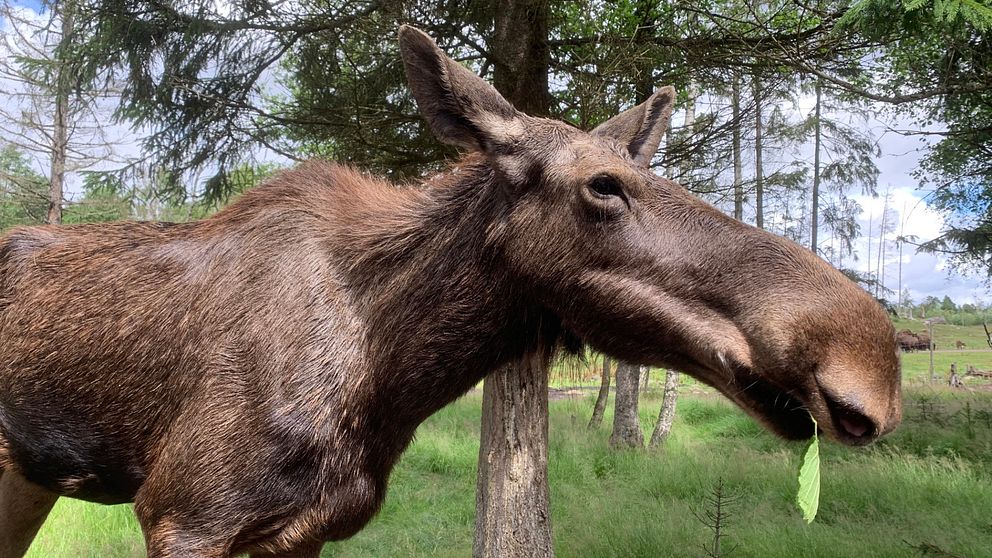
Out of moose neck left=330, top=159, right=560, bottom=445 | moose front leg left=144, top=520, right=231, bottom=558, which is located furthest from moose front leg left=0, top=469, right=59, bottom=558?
moose neck left=330, top=159, right=560, bottom=445

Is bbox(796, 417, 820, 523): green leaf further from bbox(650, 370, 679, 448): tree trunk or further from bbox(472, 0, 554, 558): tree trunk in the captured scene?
bbox(650, 370, 679, 448): tree trunk

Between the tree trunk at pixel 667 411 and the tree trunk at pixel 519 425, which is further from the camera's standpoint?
the tree trunk at pixel 667 411

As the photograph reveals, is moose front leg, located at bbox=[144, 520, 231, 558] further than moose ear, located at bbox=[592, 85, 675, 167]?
No

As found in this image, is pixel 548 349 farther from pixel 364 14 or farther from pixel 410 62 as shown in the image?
pixel 364 14

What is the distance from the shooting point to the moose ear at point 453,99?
199 cm

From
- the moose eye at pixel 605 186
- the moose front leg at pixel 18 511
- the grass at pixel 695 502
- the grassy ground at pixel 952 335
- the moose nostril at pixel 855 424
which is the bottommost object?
the grass at pixel 695 502

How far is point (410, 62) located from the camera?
2016 millimetres

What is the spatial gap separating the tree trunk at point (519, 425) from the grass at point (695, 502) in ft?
3.71

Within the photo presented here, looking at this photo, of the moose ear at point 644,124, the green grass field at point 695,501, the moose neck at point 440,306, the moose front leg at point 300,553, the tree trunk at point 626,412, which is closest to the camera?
the moose neck at point 440,306

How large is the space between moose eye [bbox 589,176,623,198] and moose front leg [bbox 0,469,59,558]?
2775 millimetres

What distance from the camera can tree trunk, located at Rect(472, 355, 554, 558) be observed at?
5.04m

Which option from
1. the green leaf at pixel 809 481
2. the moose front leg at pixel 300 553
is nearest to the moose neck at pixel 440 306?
the moose front leg at pixel 300 553

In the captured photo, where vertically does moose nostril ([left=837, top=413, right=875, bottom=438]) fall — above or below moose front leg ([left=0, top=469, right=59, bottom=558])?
above

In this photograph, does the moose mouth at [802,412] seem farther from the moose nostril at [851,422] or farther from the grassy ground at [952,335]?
the grassy ground at [952,335]
